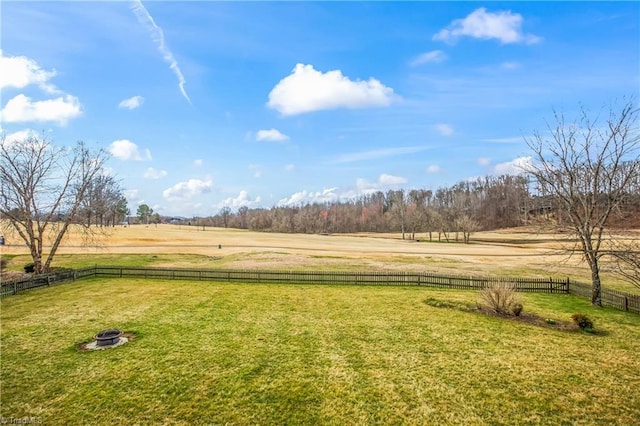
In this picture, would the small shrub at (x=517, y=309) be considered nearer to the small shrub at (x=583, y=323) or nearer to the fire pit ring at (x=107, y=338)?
the small shrub at (x=583, y=323)

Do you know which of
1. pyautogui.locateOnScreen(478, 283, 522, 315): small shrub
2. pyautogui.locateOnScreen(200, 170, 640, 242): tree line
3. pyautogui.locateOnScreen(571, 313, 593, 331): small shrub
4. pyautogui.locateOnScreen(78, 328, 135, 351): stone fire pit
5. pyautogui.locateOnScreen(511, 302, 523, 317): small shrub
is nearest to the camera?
pyautogui.locateOnScreen(78, 328, 135, 351): stone fire pit

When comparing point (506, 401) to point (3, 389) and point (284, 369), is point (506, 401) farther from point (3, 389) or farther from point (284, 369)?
point (3, 389)

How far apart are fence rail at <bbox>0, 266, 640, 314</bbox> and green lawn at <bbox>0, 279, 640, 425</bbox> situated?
3.86 metres

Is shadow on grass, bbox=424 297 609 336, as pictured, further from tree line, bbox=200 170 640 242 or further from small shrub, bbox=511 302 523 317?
tree line, bbox=200 170 640 242

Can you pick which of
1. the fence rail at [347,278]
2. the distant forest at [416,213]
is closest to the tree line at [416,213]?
the distant forest at [416,213]

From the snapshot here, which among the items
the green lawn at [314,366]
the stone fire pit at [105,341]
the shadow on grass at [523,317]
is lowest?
the shadow on grass at [523,317]

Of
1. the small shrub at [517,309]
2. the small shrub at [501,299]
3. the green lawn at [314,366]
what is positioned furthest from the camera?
the small shrub at [501,299]

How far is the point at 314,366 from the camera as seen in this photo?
413 inches

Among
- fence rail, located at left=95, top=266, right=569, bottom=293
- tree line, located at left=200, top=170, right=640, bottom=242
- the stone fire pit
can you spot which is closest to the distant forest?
tree line, located at left=200, top=170, right=640, bottom=242

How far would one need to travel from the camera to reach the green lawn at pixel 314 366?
8133mm

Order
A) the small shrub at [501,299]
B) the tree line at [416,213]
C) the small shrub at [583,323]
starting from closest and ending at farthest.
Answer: the small shrub at [583,323], the small shrub at [501,299], the tree line at [416,213]

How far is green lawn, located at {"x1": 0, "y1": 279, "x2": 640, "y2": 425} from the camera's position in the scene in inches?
320

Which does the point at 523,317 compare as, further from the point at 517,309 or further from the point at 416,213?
the point at 416,213

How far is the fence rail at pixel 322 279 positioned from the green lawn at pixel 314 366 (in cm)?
386
